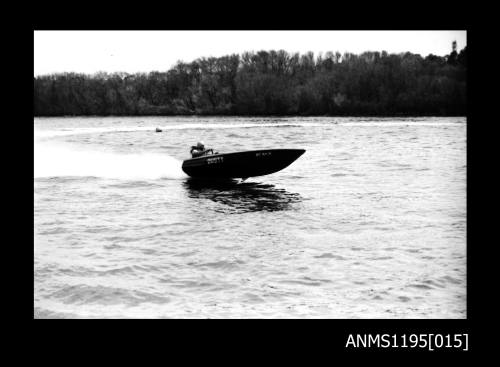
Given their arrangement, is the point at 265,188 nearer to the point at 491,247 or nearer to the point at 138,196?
the point at 138,196

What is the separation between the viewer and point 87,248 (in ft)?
47.7

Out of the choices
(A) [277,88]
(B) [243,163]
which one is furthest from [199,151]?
(A) [277,88]

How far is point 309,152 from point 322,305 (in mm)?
32158

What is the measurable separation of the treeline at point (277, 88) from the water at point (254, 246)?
243ft

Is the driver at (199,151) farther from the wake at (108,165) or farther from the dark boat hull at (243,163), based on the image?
the wake at (108,165)

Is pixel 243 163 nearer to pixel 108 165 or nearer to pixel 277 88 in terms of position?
pixel 108 165

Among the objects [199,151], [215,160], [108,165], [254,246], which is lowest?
[254,246]

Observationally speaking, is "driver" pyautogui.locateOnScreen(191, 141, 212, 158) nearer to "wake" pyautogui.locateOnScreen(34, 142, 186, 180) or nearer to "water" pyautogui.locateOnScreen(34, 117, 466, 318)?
"water" pyautogui.locateOnScreen(34, 117, 466, 318)

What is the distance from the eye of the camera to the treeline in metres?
100

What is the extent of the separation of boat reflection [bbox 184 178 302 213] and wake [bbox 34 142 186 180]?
429cm

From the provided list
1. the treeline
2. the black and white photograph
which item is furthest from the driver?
the treeline

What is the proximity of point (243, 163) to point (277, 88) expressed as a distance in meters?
97.0

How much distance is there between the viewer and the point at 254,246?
47.0 feet
